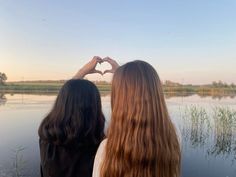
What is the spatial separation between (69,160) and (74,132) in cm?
13

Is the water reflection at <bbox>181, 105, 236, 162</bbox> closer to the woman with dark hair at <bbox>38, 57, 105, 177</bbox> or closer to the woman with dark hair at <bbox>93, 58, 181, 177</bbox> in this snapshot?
the woman with dark hair at <bbox>38, 57, 105, 177</bbox>

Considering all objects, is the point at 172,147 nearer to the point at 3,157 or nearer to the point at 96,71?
the point at 96,71

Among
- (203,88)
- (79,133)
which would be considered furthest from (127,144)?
(203,88)

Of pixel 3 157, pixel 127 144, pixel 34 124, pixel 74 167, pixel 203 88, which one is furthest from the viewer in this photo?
pixel 203 88

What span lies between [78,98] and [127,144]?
41cm

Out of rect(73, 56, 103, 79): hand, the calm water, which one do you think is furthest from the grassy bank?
rect(73, 56, 103, 79): hand

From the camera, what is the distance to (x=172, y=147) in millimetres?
1070

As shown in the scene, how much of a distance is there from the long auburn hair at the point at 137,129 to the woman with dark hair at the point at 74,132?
28 cm

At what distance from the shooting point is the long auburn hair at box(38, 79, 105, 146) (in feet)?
4.24

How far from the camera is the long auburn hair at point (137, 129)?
1006 mm

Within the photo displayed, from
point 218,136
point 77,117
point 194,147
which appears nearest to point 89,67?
point 77,117

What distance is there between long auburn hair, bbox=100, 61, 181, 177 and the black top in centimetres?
28

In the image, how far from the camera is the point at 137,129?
3.31 ft

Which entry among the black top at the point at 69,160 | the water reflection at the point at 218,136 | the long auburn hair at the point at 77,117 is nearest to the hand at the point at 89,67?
the long auburn hair at the point at 77,117
